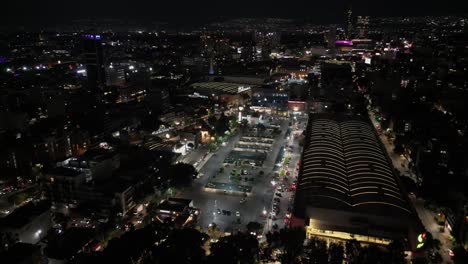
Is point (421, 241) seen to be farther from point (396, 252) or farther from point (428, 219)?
point (428, 219)

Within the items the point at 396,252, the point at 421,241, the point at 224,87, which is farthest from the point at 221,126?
the point at 396,252

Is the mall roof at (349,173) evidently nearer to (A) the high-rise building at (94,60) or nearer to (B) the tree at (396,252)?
(B) the tree at (396,252)

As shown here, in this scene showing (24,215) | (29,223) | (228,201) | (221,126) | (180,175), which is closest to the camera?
(29,223)

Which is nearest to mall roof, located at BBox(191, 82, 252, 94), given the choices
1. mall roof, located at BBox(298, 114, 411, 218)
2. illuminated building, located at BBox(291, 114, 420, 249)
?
mall roof, located at BBox(298, 114, 411, 218)

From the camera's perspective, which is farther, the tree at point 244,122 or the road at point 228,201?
the tree at point 244,122

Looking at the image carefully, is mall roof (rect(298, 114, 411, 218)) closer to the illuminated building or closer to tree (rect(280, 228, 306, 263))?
the illuminated building

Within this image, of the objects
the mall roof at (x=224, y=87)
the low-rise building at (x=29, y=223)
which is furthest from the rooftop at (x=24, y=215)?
the mall roof at (x=224, y=87)

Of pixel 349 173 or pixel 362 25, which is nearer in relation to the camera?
pixel 349 173
